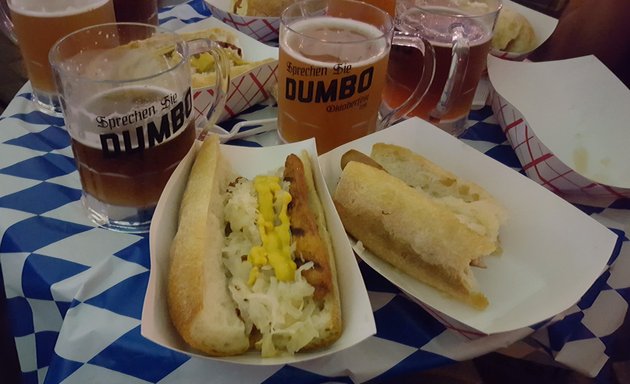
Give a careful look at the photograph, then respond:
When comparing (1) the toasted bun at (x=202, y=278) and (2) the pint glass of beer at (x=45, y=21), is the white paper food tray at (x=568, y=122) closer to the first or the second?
(1) the toasted bun at (x=202, y=278)

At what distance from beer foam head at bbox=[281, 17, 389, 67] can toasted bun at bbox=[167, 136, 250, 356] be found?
269 mm

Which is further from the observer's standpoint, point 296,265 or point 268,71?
point 268,71

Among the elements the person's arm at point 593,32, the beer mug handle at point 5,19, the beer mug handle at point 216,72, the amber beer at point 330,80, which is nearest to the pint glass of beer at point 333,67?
the amber beer at point 330,80

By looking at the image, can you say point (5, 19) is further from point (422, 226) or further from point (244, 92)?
point (422, 226)

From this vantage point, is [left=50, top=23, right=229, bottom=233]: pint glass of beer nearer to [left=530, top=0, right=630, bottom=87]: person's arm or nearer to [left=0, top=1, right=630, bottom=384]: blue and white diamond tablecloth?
[left=0, top=1, right=630, bottom=384]: blue and white diamond tablecloth

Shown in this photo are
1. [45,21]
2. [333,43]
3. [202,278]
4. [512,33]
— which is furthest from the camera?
[512,33]

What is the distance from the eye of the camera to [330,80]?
0.94 meters

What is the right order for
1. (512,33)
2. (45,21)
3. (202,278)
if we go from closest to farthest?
(202,278) → (45,21) → (512,33)

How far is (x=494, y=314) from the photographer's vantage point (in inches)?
30.7

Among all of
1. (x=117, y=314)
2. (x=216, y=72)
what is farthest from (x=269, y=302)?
(x=216, y=72)

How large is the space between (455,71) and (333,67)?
26cm

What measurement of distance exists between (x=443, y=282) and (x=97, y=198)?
572mm

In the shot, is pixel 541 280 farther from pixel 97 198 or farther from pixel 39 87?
pixel 39 87

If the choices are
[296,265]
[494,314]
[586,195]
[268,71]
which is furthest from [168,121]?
[586,195]
